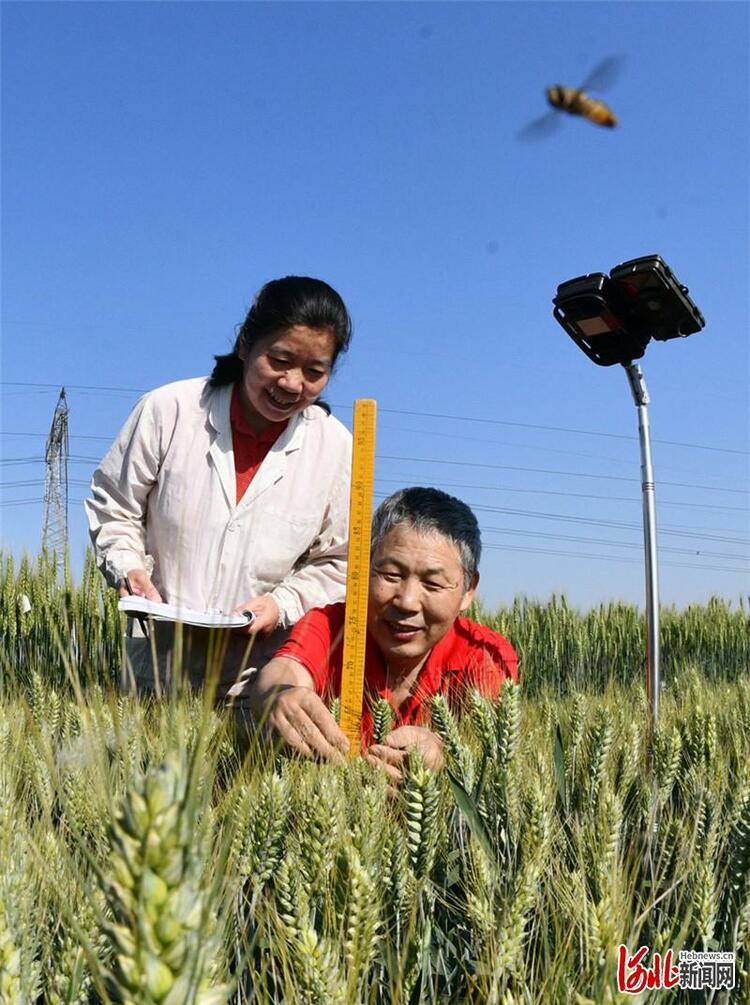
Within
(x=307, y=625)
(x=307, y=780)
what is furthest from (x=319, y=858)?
(x=307, y=625)

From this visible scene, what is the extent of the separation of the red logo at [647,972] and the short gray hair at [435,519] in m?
1.21

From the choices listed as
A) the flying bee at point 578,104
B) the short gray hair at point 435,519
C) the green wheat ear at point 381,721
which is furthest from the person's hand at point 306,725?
the flying bee at point 578,104

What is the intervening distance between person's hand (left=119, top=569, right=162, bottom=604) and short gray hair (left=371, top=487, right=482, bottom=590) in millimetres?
568

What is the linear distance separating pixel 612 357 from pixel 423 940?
216cm

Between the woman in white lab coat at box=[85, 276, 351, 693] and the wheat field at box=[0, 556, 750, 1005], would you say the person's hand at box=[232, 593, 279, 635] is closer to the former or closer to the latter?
the woman in white lab coat at box=[85, 276, 351, 693]

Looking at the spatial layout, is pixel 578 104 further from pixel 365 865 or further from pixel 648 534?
pixel 365 865

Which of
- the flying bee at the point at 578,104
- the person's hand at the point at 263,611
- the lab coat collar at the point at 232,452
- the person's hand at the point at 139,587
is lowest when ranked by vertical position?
the person's hand at the point at 263,611

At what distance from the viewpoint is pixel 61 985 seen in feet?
2.68

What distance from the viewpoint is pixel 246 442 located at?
104 inches

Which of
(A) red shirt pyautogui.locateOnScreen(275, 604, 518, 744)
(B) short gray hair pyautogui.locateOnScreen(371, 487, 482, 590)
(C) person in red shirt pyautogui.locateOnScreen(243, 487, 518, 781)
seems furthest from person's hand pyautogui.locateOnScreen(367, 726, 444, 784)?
(B) short gray hair pyautogui.locateOnScreen(371, 487, 482, 590)

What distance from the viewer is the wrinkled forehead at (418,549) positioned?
204 cm

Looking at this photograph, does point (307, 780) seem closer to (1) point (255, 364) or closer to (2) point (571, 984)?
(2) point (571, 984)

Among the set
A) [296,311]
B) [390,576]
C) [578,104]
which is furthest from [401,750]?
[578,104]

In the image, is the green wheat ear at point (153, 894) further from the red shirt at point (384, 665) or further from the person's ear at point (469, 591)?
the person's ear at point (469, 591)
